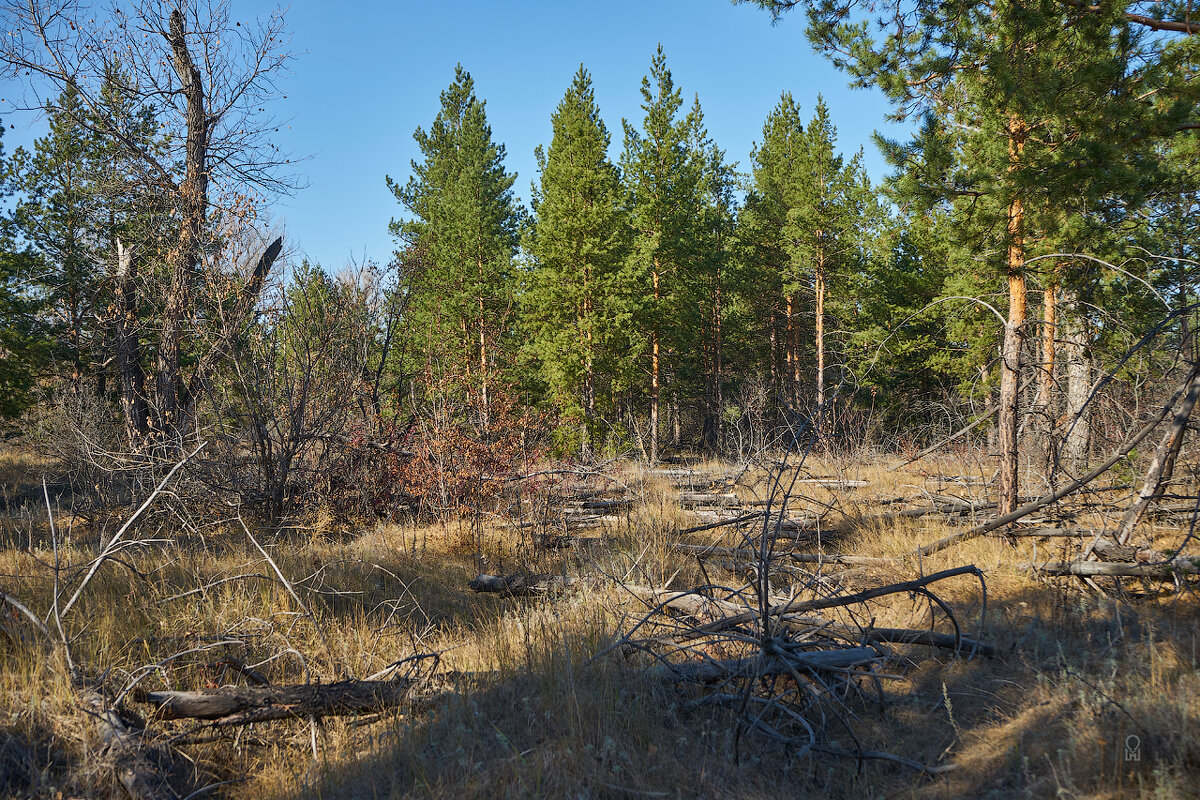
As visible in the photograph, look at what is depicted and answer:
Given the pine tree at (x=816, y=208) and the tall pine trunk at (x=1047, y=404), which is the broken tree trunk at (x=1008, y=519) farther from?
the pine tree at (x=816, y=208)

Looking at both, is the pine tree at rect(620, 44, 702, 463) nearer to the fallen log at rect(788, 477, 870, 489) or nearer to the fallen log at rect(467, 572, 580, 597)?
the fallen log at rect(788, 477, 870, 489)

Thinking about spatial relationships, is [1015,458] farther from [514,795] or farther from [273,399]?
[273,399]

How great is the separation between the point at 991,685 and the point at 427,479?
25.2 feet

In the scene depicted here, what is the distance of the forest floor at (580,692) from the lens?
299cm

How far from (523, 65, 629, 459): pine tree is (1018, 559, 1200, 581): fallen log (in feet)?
49.0

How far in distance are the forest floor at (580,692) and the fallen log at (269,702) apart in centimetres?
9

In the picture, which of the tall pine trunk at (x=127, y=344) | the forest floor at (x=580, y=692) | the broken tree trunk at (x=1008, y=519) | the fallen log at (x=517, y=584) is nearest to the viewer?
the forest floor at (x=580, y=692)

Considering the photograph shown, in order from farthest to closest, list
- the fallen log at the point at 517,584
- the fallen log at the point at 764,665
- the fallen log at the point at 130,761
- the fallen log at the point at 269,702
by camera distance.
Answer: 1. the fallen log at the point at 517,584
2. the fallen log at the point at 269,702
3. the fallen log at the point at 764,665
4. the fallen log at the point at 130,761

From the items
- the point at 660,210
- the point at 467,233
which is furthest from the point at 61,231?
the point at 660,210

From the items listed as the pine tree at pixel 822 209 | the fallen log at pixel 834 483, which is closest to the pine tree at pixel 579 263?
the pine tree at pixel 822 209

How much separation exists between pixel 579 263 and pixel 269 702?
1712cm

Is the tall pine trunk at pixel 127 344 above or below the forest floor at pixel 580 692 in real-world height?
above

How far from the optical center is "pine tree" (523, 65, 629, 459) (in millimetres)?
19688

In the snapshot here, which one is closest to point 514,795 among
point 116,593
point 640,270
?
point 116,593
